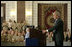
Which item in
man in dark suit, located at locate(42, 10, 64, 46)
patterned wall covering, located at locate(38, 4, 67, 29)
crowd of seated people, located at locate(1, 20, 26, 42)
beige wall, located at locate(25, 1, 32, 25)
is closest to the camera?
man in dark suit, located at locate(42, 10, 64, 46)

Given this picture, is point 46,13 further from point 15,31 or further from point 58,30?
point 58,30

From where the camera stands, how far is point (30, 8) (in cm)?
1408

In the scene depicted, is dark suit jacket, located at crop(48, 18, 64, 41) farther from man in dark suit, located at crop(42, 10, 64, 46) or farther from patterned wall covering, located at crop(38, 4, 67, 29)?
patterned wall covering, located at crop(38, 4, 67, 29)

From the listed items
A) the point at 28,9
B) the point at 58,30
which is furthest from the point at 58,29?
the point at 28,9

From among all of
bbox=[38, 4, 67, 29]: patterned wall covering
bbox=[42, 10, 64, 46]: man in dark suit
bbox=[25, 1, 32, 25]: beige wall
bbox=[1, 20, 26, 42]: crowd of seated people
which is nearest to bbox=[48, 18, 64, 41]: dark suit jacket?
bbox=[42, 10, 64, 46]: man in dark suit

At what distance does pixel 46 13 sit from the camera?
1447 centimetres

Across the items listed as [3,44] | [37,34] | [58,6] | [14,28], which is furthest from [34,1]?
[37,34]

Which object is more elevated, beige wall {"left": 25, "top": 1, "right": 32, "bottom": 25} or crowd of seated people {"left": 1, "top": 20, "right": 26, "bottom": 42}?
beige wall {"left": 25, "top": 1, "right": 32, "bottom": 25}

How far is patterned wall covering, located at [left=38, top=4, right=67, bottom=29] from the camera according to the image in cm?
1436

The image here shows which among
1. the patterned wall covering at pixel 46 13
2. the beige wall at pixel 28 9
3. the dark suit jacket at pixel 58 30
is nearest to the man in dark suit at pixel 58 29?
the dark suit jacket at pixel 58 30

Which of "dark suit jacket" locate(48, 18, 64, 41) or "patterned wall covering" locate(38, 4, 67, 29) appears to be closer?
"dark suit jacket" locate(48, 18, 64, 41)

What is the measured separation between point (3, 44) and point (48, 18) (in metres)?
7.20

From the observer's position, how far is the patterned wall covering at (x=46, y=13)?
47.1ft

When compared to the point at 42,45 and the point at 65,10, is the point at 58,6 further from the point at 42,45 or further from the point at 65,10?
the point at 42,45
